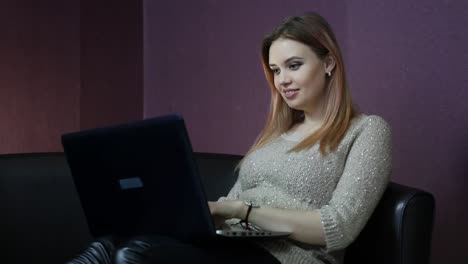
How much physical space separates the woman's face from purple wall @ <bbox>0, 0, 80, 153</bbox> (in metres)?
1.13

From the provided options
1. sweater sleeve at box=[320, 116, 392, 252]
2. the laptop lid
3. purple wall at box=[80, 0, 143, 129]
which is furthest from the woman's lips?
purple wall at box=[80, 0, 143, 129]

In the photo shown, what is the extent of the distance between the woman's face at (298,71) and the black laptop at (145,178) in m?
0.42

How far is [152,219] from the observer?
1.33 metres

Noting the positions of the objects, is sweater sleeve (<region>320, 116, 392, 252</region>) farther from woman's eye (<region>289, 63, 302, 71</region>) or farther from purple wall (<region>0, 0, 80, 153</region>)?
purple wall (<region>0, 0, 80, 153</region>)

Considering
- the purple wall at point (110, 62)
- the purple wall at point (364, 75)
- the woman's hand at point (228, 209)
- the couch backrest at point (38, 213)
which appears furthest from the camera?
the purple wall at point (110, 62)

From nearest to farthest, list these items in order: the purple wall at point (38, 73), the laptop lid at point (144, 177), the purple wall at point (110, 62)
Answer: the laptop lid at point (144, 177) < the purple wall at point (38, 73) < the purple wall at point (110, 62)

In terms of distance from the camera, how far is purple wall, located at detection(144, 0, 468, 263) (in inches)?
61.8

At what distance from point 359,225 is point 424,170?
13.5 inches

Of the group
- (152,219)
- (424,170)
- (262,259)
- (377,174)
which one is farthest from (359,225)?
(152,219)

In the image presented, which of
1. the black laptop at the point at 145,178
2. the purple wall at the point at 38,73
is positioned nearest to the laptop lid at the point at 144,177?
the black laptop at the point at 145,178

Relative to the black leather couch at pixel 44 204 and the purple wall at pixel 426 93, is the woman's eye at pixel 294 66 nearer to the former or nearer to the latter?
the purple wall at pixel 426 93

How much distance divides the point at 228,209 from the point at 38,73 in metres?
1.29

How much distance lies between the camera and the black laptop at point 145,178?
124 cm

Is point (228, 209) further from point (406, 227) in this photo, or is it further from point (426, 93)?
point (426, 93)
